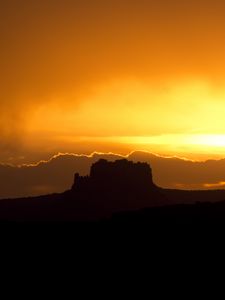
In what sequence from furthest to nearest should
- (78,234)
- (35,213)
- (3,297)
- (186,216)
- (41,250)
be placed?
(35,213) → (186,216) → (78,234) → (41,250) → (3,297)

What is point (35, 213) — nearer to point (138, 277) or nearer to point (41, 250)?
point (41, 250)

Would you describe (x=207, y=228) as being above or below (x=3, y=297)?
above

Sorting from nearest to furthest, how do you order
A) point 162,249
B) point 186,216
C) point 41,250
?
point 162,249 → point 41,250 → point 186,216

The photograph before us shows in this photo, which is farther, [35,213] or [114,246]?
[35,213]

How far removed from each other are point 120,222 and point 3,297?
1081 inches

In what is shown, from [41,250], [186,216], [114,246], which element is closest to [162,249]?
[114,246]

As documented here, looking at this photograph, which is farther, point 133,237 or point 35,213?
point 35,213

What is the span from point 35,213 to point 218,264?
13892 cm

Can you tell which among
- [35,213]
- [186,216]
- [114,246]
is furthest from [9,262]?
[35,213]

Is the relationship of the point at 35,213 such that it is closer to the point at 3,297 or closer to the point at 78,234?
the point at 78,234

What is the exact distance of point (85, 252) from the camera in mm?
70000

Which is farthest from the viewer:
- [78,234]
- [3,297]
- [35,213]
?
[35,213]

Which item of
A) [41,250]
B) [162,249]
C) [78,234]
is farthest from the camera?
[78,234]

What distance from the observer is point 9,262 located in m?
69.6
